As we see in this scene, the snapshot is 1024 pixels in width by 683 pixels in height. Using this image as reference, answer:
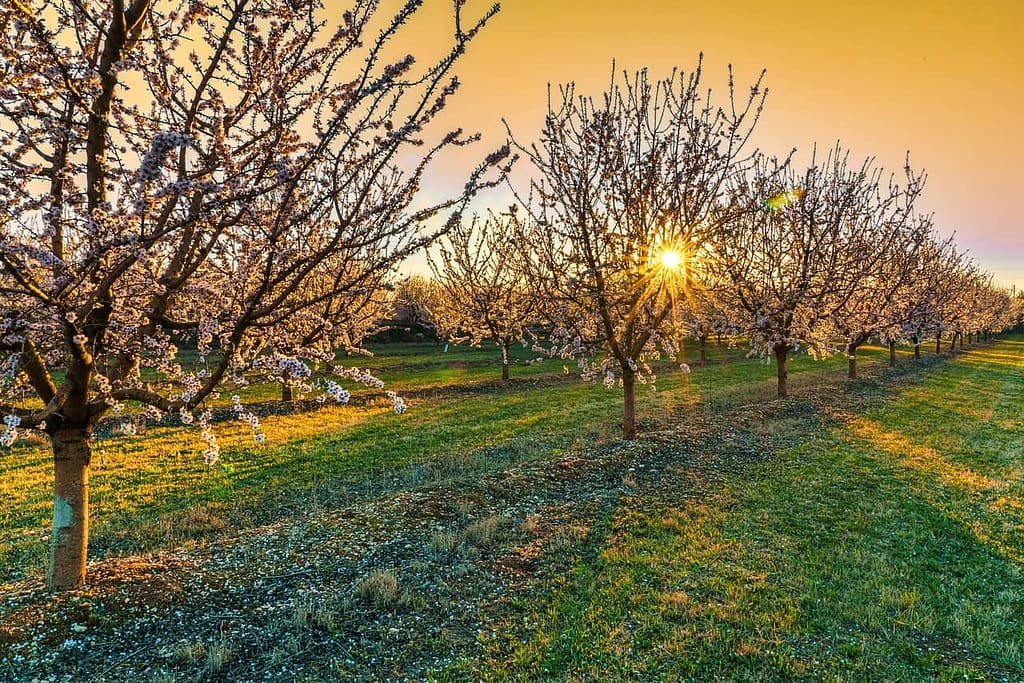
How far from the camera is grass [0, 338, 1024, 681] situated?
5121 millimetres

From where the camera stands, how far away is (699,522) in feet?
27.1

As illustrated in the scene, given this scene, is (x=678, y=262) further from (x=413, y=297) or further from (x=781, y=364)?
(x=413, y=297)

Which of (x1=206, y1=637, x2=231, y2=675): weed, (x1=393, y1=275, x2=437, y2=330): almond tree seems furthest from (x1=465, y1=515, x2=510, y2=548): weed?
(x1=393, y1=275, x2=437, y2=330): almond tree

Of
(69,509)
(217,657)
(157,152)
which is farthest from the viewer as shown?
(69,509)

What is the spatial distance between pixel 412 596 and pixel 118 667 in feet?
9.26

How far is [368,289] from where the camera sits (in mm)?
5059

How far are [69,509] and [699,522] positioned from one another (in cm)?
863

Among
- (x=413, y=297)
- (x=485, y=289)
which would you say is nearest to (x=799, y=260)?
(x=485, y=289)

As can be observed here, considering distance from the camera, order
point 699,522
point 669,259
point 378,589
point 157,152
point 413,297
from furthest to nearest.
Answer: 1. point 413,297
2. point 669,259
3. point 699,522
4. point 378,589
5. point 157,152

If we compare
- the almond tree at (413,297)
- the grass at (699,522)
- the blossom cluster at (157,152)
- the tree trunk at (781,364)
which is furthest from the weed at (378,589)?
the almond tree at (413,297)

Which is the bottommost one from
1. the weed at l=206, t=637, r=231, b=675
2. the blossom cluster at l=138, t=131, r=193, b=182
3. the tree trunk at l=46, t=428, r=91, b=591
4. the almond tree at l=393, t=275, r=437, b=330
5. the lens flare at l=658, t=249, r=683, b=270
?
the weed at l=206, t=637, r=231, b=675

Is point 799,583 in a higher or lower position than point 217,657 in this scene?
lower

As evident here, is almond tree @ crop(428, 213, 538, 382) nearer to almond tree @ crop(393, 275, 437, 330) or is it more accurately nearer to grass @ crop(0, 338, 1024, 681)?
grass @ crop(0, 338, 1024, 681)

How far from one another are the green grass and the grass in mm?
30
